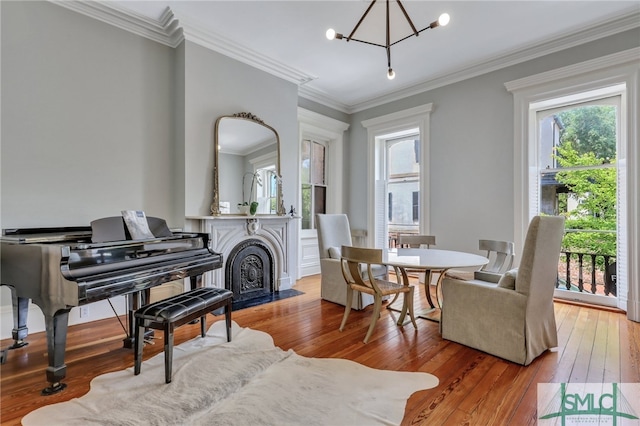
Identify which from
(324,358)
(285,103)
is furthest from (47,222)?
(285,103)

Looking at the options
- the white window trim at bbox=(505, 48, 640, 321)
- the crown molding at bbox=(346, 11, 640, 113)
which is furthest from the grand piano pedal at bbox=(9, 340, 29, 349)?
the crown molding at bbox=(346, 11, 640, 113)

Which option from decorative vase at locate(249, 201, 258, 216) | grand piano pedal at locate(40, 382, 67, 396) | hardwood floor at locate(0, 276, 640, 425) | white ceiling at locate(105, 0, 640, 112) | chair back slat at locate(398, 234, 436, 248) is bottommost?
hardwood floor at locate(0, 276, 640, 425)

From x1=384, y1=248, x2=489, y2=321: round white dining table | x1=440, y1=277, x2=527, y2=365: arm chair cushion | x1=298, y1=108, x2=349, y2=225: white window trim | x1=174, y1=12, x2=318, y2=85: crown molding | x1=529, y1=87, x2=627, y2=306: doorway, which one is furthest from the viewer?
x1=298, y1=108, x2=349, y2=225: white window trim

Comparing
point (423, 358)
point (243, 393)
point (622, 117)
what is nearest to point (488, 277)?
point (423, 358)

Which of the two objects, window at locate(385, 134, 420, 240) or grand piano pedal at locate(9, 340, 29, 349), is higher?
window at locate(385, 134, 420, 240)

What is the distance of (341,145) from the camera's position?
18.7 ft

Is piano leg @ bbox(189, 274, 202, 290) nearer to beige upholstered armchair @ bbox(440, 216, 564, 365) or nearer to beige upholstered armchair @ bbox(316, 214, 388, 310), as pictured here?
beige upholstered armchair @ bbox(316, 214, 388, 310)

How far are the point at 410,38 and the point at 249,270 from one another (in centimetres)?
345

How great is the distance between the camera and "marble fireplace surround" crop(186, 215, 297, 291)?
11.6 feet

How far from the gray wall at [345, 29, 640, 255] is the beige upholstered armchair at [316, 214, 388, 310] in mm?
1530

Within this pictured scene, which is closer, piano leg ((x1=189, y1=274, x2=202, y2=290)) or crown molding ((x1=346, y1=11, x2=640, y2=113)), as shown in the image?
piano leg ((x1=189, y1=274, x2=202, y2=290))

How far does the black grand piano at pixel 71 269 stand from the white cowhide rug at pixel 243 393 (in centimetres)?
42

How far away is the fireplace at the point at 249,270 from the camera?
3.74 m

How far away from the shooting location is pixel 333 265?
371 centimetres
